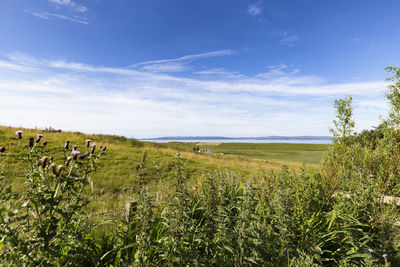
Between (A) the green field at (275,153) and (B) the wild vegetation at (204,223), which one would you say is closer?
(B) the wild vegetation at (204,223)

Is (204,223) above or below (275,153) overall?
above

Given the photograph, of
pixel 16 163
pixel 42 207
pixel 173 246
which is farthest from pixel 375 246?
pixel 16 163

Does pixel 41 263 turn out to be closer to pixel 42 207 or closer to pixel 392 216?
pixel 42 207

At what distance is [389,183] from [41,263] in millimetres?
6627

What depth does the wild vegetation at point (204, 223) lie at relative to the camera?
215 centimetres

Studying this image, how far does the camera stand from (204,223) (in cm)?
393

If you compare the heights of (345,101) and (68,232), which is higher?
(345,101)

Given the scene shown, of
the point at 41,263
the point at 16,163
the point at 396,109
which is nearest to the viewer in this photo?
the point at 41,263

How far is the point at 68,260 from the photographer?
2234 millimetres

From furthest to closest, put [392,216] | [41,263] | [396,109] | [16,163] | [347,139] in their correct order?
[16,163]
[347,139]
[396,109]
[392,216]
[41,263]

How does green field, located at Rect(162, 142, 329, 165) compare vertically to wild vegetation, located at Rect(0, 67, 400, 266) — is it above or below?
below

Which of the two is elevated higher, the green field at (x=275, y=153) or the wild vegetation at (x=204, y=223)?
the wild vegetation at (x=204, y=223)

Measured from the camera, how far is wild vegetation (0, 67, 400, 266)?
2.15 meters

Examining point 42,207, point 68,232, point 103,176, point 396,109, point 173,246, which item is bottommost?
point 103,176
